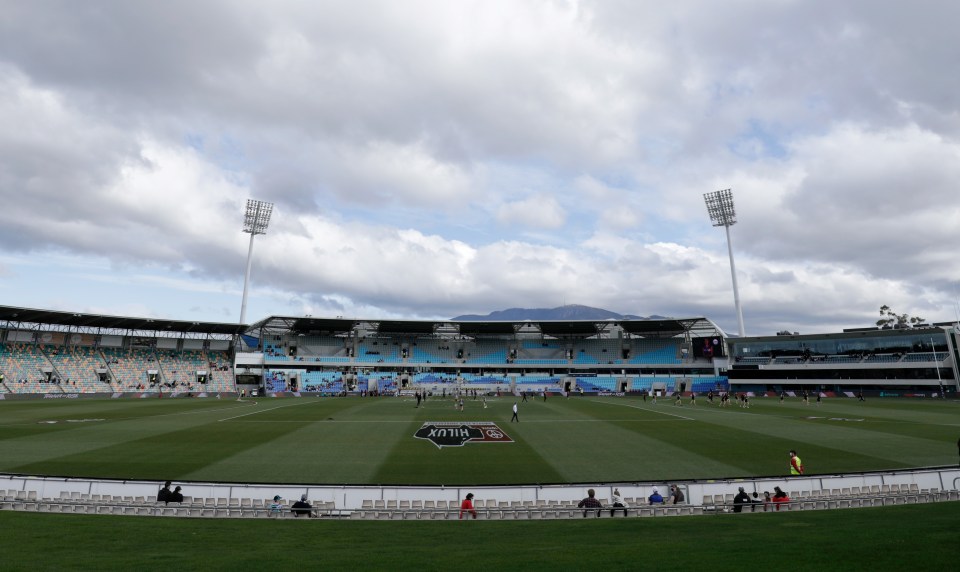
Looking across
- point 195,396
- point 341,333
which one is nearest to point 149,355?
point 195,396

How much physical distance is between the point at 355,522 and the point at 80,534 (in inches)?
228

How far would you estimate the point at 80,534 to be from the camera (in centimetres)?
1044

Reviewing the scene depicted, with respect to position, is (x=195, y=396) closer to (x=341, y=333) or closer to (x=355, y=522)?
(x=341, y=333)

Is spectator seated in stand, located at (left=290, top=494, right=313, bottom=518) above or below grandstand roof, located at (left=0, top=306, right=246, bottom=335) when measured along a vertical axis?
below

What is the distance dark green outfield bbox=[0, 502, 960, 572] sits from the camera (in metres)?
8.02

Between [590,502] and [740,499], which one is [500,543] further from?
[740,499]

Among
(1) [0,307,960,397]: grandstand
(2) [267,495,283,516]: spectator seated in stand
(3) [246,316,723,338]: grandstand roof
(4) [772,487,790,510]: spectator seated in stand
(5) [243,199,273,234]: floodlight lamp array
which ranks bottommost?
(2) [267,495,283,516]: spectator seated in stand

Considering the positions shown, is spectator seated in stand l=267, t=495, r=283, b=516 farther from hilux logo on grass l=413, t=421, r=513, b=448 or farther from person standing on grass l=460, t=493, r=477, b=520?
hilux logo on grass l=413, t=421, r=513, b=448

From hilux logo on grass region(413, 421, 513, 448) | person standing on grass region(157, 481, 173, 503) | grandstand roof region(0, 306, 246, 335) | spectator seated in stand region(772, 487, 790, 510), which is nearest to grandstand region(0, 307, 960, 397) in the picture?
grandstand roof region(0, 306, 246, 335)

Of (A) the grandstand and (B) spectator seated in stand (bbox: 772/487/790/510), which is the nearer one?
(B) spectator seated in stand (bbox: 772/487/790/510)

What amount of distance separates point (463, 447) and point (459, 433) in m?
4.85

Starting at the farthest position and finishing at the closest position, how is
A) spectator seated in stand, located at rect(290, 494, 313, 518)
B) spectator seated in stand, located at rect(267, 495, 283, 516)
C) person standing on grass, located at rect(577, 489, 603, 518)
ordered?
person standing on grass, located at rect(577, 489, 603, 518)
spectator seated in stand, located at rect(267, 495, 283, 516)
spectator seated in stand, located at rect(290, 494, 313, 518)

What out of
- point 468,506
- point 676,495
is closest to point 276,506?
point 468,506

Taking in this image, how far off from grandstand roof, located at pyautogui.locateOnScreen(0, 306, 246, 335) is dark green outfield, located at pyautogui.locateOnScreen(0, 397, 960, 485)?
36037 millimetres
